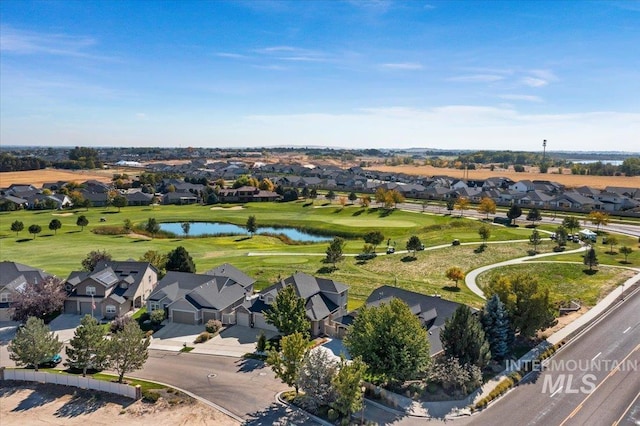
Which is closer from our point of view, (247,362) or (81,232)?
(247,362)

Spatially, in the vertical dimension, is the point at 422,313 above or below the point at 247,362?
above

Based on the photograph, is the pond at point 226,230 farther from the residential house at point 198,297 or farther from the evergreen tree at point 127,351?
the evergreen tree at point 127,351

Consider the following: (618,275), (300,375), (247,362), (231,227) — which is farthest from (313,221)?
(300,375)

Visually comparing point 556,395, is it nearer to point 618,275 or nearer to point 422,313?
point 422,313

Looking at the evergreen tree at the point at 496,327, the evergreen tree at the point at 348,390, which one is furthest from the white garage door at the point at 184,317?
the evergreen tree at the point at 496,327

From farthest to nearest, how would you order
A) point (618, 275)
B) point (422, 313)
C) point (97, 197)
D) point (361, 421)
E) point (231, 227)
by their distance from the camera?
point (97, 197) < point (231, 227) < point (618, 275) < point (422, 313) < point (361, 421)

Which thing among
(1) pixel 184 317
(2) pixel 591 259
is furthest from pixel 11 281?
(2) pixel 591 259
